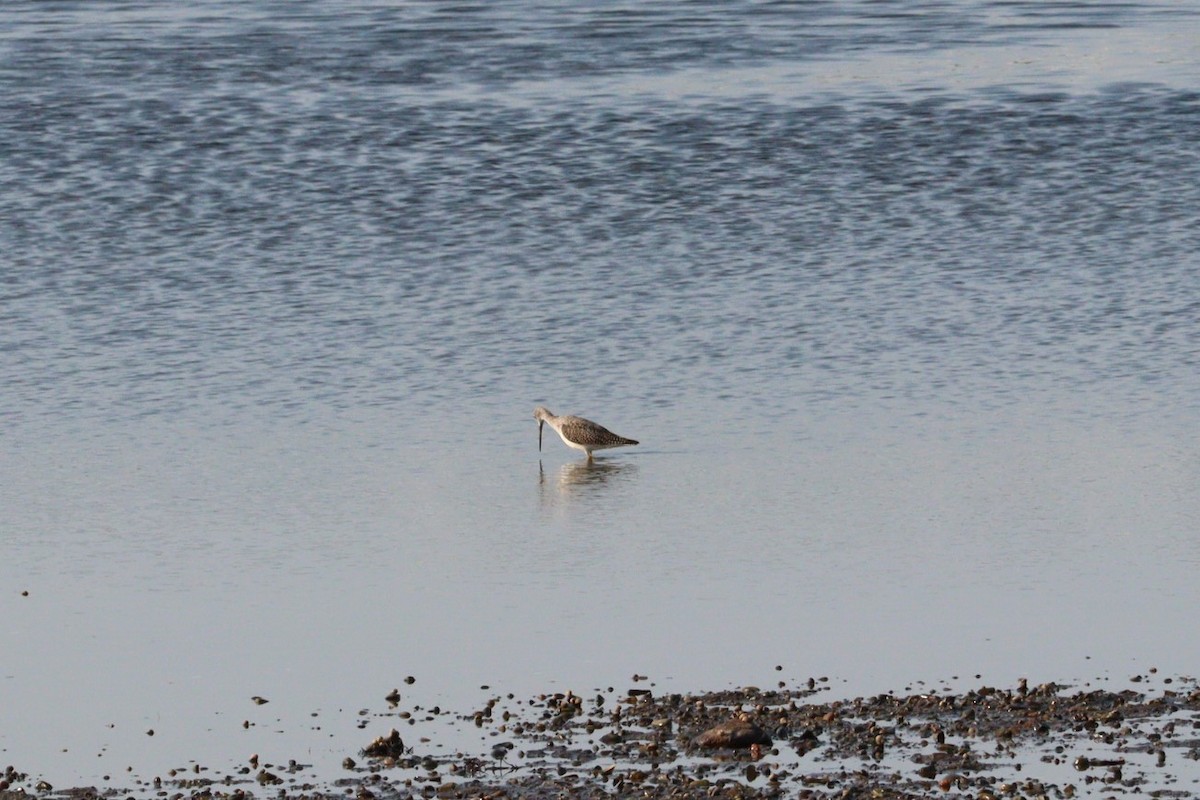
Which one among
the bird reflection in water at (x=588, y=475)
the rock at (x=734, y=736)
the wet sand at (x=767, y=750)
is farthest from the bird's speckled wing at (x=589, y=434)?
the rock at (x=734, y=736)

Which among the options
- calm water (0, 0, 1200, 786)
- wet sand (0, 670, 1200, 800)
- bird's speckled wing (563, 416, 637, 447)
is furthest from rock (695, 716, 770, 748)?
bird's speckled wing (563, 416, 637, 447)

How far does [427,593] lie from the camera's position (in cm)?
1566

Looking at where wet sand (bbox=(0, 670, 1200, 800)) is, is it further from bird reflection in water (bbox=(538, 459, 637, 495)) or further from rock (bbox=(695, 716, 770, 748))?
bird reflection in water (bbox=(538, 459, 637, 495))

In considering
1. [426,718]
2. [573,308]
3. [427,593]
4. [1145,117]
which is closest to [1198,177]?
[1145,117]

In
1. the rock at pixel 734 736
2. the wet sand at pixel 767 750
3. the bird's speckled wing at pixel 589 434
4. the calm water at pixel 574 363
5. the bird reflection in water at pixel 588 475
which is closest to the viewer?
the wet sand at pixel 767 750

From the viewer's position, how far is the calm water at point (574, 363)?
14.4 metres

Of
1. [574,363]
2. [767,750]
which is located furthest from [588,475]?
[767,750]

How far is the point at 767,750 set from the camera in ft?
40.2

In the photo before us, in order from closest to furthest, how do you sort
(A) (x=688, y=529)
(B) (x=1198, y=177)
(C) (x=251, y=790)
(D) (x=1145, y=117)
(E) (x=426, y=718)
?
(C) (x=251, y=790), (E) (x=426, y=718), (A) (x=688, y=529), (B) (x=1198, y=177), (D) (x=1145, y=117)

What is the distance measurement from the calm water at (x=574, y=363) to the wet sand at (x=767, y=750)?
400 mm

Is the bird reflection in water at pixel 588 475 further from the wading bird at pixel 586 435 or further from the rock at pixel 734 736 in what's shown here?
the rock at pixel 734 736

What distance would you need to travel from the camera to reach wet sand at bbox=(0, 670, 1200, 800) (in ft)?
38.4

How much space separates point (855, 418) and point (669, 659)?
25.5ft

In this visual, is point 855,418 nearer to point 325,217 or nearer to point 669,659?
point 669,659
